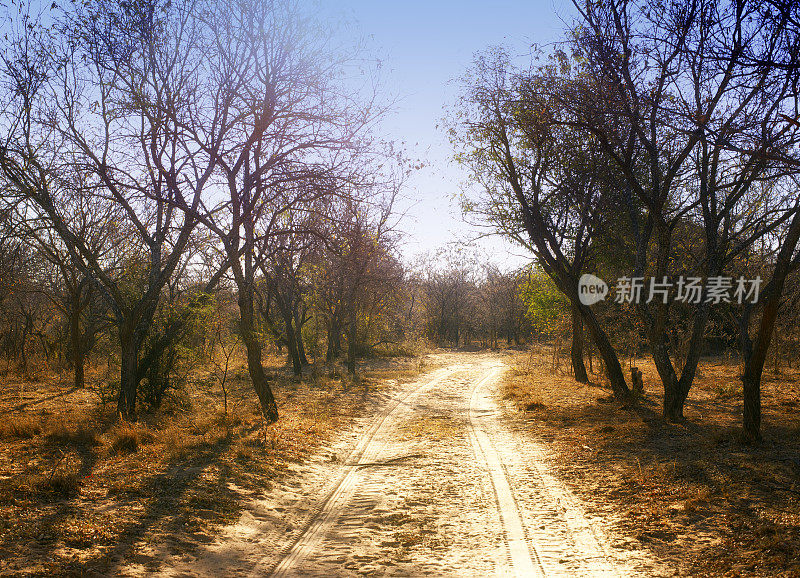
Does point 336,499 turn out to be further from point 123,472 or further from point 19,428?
point 19,428

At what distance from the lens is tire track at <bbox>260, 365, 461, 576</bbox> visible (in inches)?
205

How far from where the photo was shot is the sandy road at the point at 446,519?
5070mm

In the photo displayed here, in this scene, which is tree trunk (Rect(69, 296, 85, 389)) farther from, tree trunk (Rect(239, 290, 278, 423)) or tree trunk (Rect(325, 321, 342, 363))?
tree trunk (Rect(325, 321, 342, 363))

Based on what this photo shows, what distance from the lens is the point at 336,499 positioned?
23.5 ft

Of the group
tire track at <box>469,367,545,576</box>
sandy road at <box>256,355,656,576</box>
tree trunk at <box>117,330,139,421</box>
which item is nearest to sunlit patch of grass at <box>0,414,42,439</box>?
tree trunk at <box>117,330,139,421</box>

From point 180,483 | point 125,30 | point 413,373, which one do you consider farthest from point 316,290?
point 180,483

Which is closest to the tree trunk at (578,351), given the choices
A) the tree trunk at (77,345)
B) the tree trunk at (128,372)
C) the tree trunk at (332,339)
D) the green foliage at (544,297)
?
the green foliage at (544,297)

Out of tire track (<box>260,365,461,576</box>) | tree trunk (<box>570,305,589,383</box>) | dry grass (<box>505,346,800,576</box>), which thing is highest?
tree trunk (<box>570,305,589,383</box>)

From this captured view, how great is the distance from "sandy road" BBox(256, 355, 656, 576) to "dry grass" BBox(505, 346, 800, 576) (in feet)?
1.91

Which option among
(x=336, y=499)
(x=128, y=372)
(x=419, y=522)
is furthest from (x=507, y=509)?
(x=128, y=372)

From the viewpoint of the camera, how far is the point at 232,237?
1138cm

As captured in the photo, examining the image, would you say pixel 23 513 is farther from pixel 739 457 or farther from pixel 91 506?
pixel 739 457

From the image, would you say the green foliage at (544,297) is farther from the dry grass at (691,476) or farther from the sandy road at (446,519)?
the sandy road at (446,519)

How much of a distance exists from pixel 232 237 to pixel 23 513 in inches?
268
